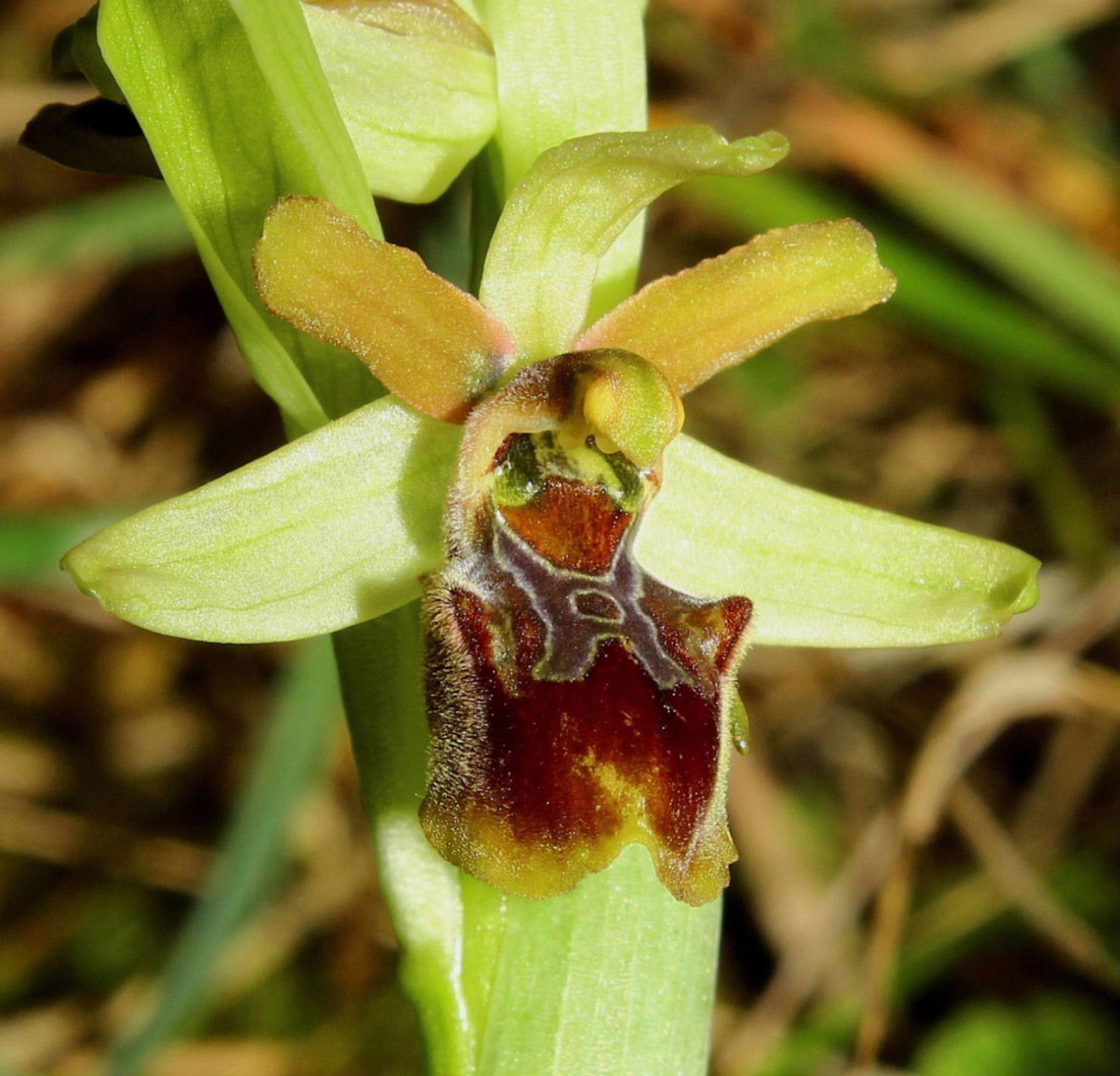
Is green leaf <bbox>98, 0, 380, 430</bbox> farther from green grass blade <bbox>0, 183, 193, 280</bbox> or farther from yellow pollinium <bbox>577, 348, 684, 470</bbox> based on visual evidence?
green grass blade <bbox>0, 183, 193, 280</bbox>

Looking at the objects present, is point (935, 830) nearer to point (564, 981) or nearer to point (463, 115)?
point (564, 981)

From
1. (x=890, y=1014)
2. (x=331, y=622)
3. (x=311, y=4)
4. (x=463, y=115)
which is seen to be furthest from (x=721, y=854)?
(x=890, y=1014)

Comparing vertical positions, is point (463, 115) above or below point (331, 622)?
above

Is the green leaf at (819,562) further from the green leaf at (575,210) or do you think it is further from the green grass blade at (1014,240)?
the green grass blade at (1014,240)

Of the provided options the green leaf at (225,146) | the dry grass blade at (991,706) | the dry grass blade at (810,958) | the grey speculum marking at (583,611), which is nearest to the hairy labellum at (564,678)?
the grey speculum marking at (583,611)

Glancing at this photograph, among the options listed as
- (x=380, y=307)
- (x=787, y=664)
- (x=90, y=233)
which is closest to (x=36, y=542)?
(x=90, y=233)

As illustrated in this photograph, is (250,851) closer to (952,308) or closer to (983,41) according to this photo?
(952,308)

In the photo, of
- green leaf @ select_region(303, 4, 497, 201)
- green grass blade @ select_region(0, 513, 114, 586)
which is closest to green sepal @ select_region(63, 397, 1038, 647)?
green leaf @ select_region(303, 4, 497, 201)
